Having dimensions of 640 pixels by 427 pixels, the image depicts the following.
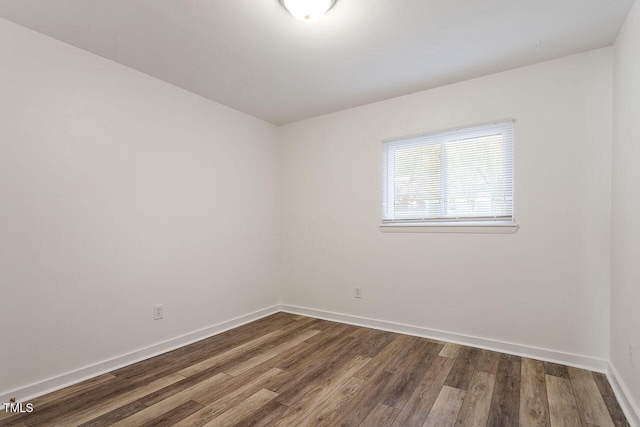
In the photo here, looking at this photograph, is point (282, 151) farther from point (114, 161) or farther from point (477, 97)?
point (477, 97)

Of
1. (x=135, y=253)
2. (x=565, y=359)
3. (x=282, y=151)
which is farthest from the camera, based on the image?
(x=282, y=151)

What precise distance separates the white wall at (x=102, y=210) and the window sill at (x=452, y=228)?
1.82m

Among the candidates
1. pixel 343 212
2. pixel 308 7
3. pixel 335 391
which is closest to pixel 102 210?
pixel 308 7

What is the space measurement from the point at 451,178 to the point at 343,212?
1.25 metres

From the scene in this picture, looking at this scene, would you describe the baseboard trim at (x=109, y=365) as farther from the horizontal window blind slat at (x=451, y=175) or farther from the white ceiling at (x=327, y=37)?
the white ceiling at (x=327, y=37)

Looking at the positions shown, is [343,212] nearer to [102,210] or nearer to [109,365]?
[102,210]

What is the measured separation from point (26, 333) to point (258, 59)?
254 cm

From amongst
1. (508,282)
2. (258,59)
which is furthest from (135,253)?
(508,282)

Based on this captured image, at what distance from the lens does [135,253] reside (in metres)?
A: 2.64

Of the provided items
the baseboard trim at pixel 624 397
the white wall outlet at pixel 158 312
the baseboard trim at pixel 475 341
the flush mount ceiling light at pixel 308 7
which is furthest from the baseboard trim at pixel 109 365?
the baseboard trim at pixel 624 397

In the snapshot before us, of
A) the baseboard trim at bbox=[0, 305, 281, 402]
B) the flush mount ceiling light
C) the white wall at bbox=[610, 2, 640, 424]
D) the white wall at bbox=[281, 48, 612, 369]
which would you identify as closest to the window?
the white wall at bbox=[281, 48, 612, 369]

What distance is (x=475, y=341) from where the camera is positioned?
2.85 metres

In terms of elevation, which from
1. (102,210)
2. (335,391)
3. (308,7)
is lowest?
→ (335,391)

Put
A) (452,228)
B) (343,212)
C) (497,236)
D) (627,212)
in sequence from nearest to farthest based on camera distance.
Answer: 1. (627,212)
2. (497,236)
3. (452,228)
4. (343,212)
